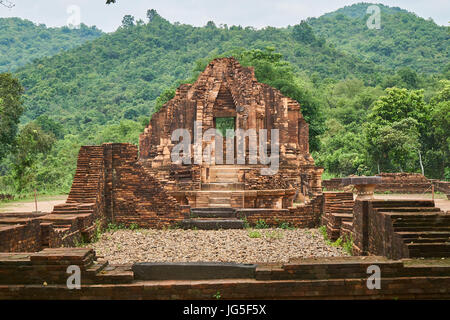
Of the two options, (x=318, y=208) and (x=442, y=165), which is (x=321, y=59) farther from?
(x=318, y=208)

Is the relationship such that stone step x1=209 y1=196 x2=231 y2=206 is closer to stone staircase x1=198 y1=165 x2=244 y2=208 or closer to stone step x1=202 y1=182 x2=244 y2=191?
stone staircase x1=198 y1=165 x2=244 y2=208

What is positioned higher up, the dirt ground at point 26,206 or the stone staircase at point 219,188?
the stone staircase at point 219,188

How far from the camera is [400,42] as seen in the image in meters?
69.2

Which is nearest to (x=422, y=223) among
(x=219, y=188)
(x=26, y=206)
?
(x=219, y=188)

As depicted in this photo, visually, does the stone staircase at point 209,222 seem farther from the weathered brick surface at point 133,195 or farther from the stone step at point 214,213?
the weathered brick surface at point 133,195

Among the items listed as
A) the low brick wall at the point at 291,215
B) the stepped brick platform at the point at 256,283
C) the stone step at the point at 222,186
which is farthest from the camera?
the stone step at the point at 222,186

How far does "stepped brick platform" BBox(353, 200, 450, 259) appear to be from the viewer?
5.75 metres

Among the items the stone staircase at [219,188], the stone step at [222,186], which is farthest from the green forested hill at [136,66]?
the stone step at [222,186]

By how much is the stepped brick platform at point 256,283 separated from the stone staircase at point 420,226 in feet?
1.51

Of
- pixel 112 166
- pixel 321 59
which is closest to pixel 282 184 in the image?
pixel 112 166

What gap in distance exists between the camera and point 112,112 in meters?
54.8

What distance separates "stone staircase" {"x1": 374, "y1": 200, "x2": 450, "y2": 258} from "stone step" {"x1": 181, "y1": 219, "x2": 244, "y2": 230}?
4.18 metres

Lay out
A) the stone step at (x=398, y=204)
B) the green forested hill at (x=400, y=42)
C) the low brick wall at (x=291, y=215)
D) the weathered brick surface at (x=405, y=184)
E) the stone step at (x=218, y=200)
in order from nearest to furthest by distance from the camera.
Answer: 1. the stone step at (x=398, y=204)
2. the low brick wall at (x=291, y=215)
3. the stone step at (x=218, y=200)
4. the weathered brick surface at (x=405, y=184)
5. the green forested hill at (x=400, y=42)

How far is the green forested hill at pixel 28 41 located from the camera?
8825 centimetres
